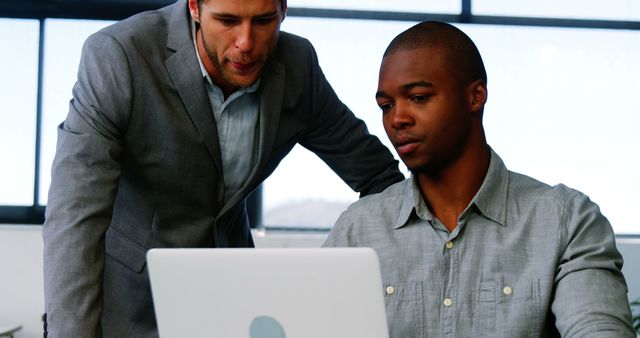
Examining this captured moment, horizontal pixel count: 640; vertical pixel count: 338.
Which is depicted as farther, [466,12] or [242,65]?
[466,12]

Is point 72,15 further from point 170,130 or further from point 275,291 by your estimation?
point 275,291

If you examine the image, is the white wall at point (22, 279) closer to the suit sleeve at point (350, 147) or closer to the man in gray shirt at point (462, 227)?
the suit sleeve at point (350, 147)

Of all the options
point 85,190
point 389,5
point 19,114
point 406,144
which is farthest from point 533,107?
point 85,190

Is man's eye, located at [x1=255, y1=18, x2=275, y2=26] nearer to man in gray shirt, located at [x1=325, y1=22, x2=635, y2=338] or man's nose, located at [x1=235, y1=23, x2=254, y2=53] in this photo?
man's nose, located at [x1=235, y1=23, x2=254, y2=53]

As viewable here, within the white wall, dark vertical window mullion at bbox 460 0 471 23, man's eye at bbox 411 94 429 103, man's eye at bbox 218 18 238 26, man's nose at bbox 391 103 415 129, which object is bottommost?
the white wall

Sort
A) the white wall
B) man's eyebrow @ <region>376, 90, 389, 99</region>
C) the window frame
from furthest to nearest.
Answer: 1. the window frame
2. the white wall
3. man's eyebrow @ <region>376, 90, 389, 99</region>

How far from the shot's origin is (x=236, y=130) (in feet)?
6.79

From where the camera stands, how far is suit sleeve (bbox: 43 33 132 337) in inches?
65.4

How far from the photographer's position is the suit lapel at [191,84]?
6.52ft

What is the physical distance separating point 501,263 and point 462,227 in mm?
96

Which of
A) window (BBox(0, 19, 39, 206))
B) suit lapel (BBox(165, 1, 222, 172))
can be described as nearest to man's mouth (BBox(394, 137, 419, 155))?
suit lapel (BBox(165, 1, 222, 172))

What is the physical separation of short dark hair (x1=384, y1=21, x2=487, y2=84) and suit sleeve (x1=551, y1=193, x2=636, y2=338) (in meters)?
0.29

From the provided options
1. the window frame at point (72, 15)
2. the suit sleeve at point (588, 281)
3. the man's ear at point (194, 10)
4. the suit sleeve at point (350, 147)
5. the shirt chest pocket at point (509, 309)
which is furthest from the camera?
the window frame at point (72, 15)

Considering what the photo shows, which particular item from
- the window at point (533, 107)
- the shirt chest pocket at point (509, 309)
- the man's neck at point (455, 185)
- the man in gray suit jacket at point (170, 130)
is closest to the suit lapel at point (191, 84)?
the man in gray suit jacket at point (170, 130)
